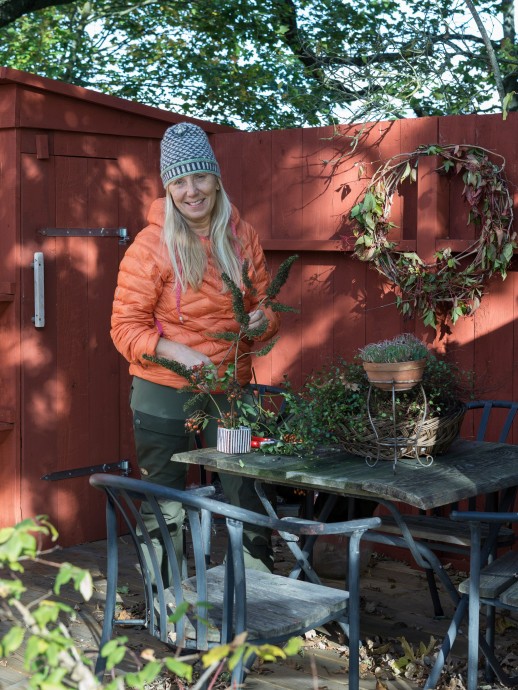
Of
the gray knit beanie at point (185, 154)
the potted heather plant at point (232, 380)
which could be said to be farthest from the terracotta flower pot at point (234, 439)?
the gray knit beanie at point (185, 154)

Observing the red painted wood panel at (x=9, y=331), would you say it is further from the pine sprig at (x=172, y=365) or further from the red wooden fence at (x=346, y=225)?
the pine sprig at (x=172, y=365)

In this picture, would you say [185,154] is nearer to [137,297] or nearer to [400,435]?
[137,297]

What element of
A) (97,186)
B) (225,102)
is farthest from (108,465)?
(225,102)

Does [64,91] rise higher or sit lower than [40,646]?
higher

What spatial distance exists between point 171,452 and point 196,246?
845 millimetres

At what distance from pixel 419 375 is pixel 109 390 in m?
2.66

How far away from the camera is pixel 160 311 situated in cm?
405

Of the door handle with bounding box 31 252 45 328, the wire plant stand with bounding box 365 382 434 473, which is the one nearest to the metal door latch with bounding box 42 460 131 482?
the door handle with bounding box 31 252 45 328

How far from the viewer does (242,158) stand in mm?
5859

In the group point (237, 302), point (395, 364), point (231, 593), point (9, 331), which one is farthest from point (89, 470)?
point (231, 593)

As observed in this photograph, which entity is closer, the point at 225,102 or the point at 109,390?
the point at 109,390

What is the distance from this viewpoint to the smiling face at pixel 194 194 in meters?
3.96

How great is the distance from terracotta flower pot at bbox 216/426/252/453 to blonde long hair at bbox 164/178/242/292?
614mm

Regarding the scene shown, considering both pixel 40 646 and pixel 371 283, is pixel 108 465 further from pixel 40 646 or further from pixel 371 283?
pixel 40 646
